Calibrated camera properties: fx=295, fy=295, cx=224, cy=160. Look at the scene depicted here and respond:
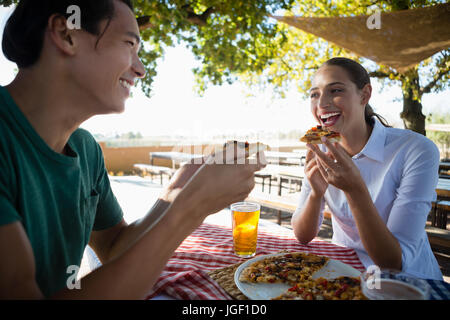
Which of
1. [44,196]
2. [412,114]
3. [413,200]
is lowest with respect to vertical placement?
[413,200]

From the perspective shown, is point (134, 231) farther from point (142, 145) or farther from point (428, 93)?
point (142, 145)

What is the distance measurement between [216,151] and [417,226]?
1.20 meters

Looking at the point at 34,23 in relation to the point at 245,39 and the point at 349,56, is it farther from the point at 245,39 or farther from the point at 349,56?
the point at 349,56

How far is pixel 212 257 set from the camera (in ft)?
4.78

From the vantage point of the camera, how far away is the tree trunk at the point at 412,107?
9.62 meters

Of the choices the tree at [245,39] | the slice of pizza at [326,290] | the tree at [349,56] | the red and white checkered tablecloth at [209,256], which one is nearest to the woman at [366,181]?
the red and white checkered tablecloth at [209,256]

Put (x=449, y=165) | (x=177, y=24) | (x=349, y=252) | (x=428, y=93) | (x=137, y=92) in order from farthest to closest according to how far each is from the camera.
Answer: (x=428, y=93) < (x=449, y=165) < (x=137, y=92) < (x=177, y=24) < (x=349, y=252)

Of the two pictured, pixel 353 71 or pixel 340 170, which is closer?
pixel 340 170

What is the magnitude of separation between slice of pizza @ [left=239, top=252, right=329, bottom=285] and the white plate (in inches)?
0.6

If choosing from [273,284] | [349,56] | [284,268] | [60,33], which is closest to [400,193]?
[284,268]

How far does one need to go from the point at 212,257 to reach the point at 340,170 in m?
0.78

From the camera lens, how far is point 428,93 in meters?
10.3

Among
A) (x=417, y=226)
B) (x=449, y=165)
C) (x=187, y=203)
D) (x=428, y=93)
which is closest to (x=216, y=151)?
(x=187, y=203)
